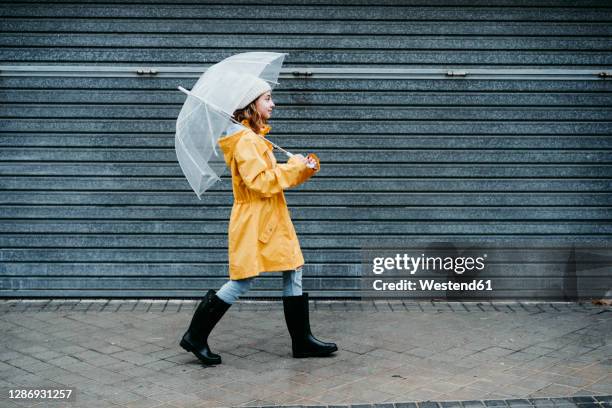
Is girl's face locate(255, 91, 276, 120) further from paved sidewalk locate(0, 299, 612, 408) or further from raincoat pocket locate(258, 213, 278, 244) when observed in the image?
paved sidewalk locate(0, 299, 612, 408)

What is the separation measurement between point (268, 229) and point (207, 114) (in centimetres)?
95

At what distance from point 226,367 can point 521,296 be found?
11.5ft

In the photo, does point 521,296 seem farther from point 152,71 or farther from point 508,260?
point 152,71

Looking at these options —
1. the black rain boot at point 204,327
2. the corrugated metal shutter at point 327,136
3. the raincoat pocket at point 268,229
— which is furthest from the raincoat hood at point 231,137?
the corrugated metal shutter at point 327,136

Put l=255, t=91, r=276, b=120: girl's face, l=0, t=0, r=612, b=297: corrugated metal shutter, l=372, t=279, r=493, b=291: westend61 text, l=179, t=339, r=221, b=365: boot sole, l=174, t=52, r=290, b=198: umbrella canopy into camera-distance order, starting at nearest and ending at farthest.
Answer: l=174, t=52, r=290, b=198: umbrella canopy < l=255, t=91, r=276, b=120: girl's face < l=179, t=339, r=221, b=365: boot sole < l=0, t=0, r=612, b=297: corrugated metal shutter < l=372, t=279, r=493, b=291: westend61 text

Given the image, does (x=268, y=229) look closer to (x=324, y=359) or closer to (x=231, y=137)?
(x=231, y=137)

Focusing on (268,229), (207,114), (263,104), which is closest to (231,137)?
(207,114)

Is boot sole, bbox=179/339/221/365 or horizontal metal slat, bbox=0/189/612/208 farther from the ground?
horizontal metal slat, bbox=0/189/612/208

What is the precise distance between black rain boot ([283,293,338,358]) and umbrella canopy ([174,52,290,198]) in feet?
3.65

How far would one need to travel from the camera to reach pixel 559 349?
6.61 metres

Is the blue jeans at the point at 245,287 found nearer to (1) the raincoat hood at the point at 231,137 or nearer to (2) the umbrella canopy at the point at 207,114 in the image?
(2) the umbrella canopy at the point at 207,114

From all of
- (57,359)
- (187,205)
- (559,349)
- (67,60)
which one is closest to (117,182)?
(187,205)

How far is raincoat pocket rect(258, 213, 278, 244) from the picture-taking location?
6160mm

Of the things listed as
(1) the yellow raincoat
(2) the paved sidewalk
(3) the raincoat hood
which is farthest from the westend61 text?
(3) the raincoat hood
